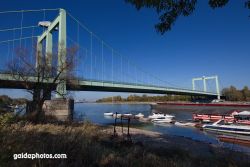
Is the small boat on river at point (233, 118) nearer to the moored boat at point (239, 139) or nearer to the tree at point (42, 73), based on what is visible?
the moored boat at point (239, 139)

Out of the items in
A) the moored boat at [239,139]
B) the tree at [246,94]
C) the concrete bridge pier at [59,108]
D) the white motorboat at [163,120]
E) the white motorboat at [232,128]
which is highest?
the tree at [246,94]

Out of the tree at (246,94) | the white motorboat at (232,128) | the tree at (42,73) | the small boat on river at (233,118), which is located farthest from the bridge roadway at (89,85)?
the tree at (246,94)

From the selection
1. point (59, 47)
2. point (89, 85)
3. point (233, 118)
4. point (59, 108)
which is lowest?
point (233, 118)

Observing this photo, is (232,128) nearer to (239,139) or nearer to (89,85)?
(239,139)

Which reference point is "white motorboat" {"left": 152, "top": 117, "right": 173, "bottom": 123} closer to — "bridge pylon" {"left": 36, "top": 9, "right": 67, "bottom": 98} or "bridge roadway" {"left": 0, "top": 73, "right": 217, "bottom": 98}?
"bridge roadway" {"left": 0, "top": 73, "right": 217, "bottom": 98}

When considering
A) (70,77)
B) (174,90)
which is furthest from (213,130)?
(174,90)

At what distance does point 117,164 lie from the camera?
4781 mm

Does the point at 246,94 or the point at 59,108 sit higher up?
the point at 246,94

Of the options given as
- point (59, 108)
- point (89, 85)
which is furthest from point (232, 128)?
point (59, 108)

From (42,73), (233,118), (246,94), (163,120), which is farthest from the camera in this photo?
(246,94)

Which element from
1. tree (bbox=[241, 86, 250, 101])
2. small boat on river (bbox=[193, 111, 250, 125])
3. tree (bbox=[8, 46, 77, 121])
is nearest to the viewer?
tree (bbox=[8, 46, 77, 121])

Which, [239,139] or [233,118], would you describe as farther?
[233,118]

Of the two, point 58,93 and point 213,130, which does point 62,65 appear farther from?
point 213,130

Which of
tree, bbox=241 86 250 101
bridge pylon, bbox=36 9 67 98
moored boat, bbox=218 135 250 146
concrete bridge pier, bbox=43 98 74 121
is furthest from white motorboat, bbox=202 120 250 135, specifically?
tree, bbox=241 86 250 101
